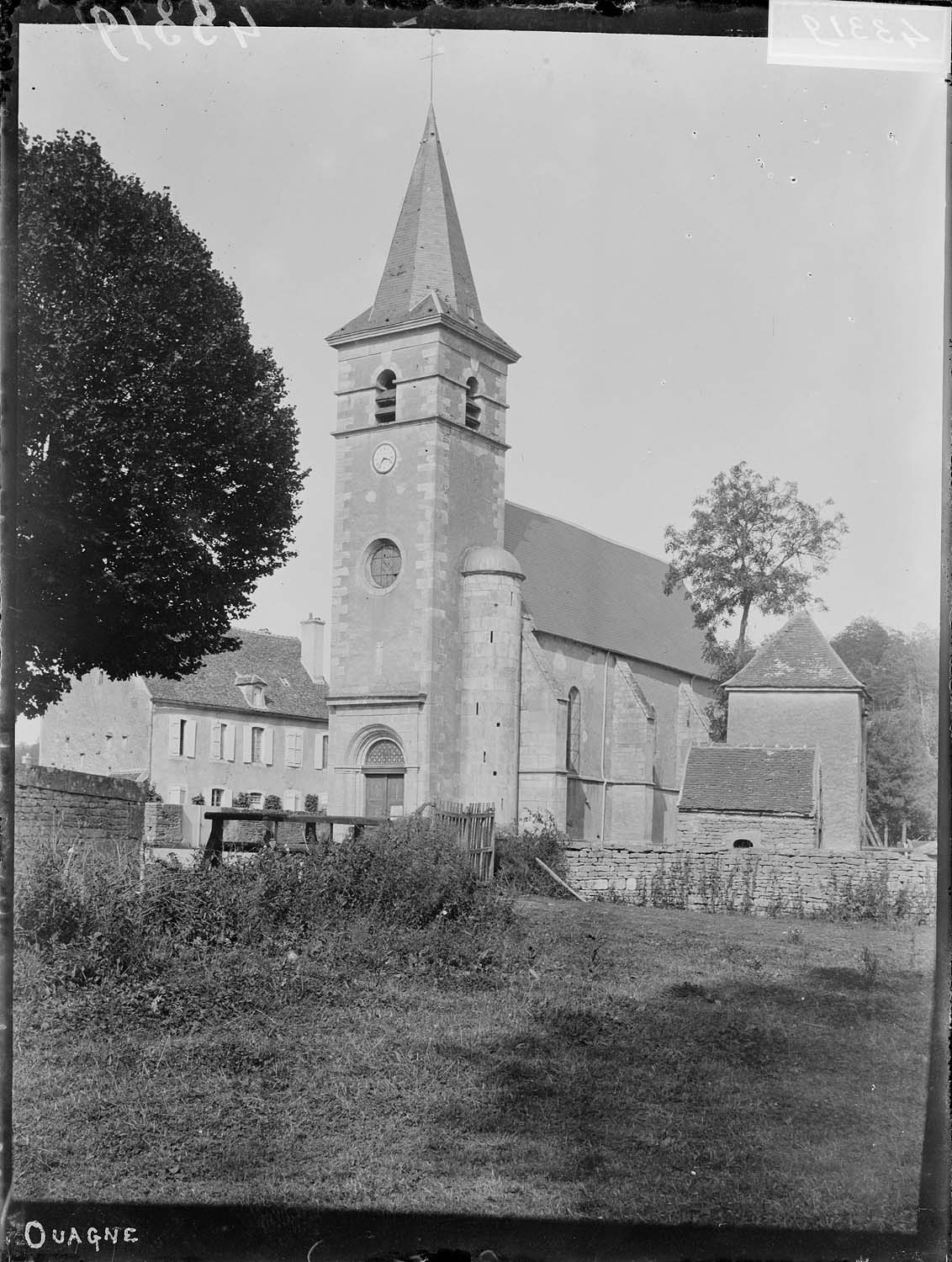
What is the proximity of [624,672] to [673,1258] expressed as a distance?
126ft

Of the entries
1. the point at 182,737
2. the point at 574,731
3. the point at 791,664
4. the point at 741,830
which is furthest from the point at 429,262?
the point at 182,737

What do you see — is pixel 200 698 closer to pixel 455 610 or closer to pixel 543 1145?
pixel 455 610

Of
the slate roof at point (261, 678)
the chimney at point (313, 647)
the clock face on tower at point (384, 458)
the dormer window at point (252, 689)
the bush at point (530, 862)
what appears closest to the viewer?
the bush at point (530, 862)

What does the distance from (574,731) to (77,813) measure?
100.0 ft

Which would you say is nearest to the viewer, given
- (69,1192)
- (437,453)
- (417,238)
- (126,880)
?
(69,1192)

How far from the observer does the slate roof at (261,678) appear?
4303 cm

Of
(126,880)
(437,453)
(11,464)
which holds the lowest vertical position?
(126,880)

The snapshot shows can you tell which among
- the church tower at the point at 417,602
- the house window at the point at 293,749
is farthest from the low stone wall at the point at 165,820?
the house window at the point at 293,749

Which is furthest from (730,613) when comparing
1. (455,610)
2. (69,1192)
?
(69,1192)

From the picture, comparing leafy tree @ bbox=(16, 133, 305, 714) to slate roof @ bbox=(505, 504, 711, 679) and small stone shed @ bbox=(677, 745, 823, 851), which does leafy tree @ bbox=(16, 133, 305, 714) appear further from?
slate roof @ bbox=(505, 504, 711, 679)

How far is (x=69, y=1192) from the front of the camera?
6055 mm

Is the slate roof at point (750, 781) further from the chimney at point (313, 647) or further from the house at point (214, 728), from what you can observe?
the chimney at point (313, 647)

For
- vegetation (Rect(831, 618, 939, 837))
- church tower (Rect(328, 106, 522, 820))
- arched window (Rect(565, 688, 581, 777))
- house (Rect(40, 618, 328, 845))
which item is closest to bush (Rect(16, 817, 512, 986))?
vegetation (Rect(831, 618, 939, 837))

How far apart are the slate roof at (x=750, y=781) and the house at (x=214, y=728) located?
18.0 meters
